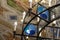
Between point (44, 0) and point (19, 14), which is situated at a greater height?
point (44, 0)

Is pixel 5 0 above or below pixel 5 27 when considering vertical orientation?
above

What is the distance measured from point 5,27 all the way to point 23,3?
695 mm

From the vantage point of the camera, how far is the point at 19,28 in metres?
3.79

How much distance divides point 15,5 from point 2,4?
0.29 metres

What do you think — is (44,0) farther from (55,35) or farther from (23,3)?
(55,35)

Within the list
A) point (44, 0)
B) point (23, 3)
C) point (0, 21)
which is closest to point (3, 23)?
point (0, 21)

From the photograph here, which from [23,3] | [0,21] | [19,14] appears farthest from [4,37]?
[23,3]

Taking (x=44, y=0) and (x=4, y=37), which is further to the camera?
(x=44, y=0)

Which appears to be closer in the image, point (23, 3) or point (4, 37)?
point (4, 37)

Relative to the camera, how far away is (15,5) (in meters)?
3.93

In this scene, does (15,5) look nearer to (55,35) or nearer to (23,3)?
(23,3)

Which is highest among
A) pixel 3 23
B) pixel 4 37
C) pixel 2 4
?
pixel 2 4

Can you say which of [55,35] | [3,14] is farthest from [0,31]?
[55,35]

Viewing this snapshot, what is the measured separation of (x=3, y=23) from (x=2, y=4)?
0.41m
